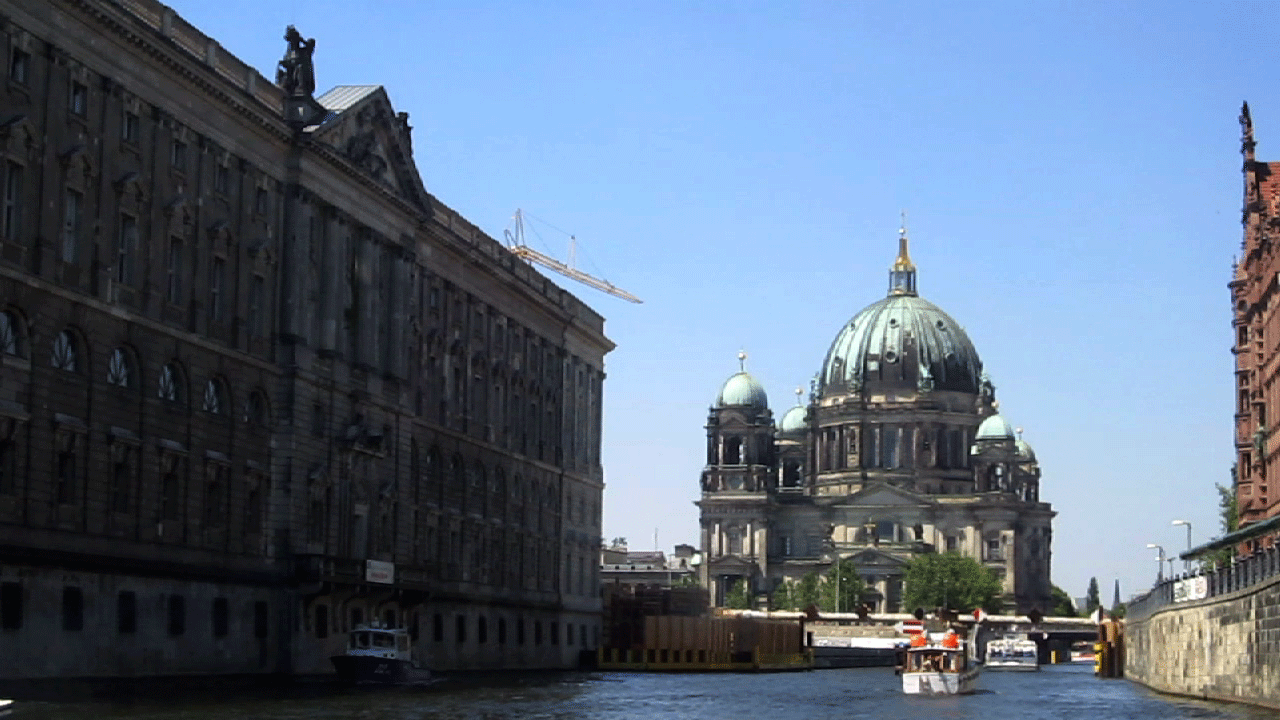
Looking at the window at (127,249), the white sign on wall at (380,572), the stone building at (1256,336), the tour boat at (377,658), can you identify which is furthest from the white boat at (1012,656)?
the window at (127,249)

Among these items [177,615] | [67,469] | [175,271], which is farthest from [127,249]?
[177,615]

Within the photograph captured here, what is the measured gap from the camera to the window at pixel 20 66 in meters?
67.4

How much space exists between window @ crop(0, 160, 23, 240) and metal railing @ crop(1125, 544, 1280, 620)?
123ft

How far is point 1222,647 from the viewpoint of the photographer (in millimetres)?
79188

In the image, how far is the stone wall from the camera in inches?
2640

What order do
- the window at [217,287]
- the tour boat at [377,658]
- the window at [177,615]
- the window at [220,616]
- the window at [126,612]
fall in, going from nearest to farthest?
1. the window at [126,612]
2. the window at [177,615]
3. the window at [220,616]
4. the window at [217,287]
5. the tour boat at [377,658]

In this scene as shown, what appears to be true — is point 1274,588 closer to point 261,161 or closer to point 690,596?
point 261,161

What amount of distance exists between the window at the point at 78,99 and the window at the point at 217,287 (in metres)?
11.0

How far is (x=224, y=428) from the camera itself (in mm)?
82125

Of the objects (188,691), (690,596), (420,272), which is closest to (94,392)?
(188,691)

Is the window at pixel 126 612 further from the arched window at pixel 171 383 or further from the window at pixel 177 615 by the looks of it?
the arched window at pixel 171 383

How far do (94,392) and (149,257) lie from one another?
6073 mm

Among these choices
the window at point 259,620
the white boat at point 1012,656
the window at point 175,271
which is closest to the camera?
the window at point 175,271

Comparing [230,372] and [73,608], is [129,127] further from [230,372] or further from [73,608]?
[73,608]
